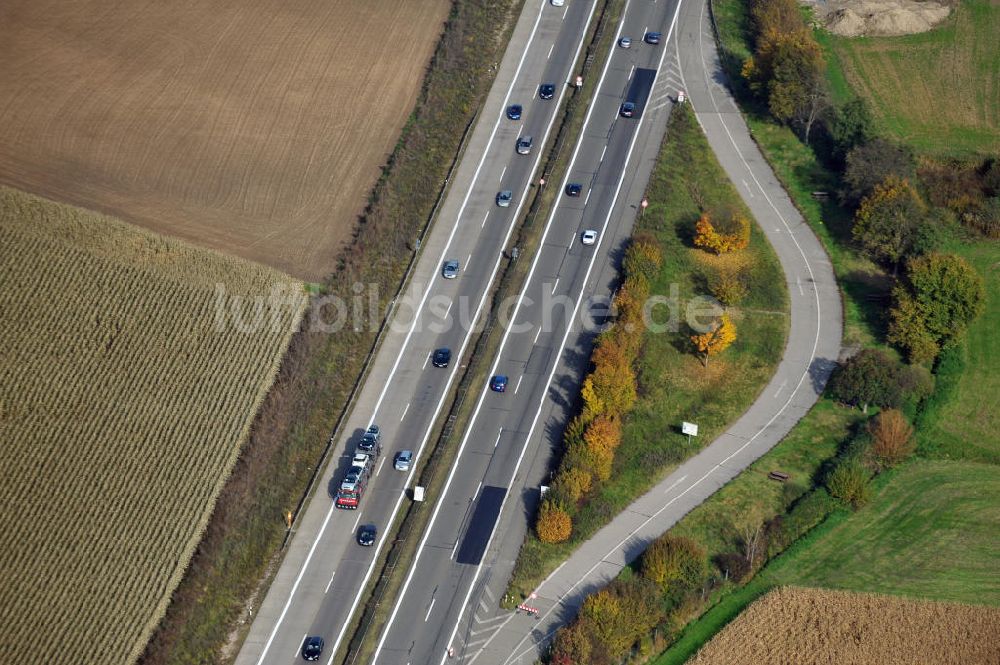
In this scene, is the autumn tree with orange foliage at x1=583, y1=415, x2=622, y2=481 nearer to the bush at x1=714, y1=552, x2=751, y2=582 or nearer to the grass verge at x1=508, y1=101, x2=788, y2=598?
the grass verge at x1=508, y1=101, x2=788, y2=598

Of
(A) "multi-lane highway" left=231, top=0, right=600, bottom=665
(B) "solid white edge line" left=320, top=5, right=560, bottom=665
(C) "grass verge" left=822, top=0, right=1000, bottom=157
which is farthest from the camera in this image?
(C) "grass verge" left=822, top=0, right=1000, bottom=157

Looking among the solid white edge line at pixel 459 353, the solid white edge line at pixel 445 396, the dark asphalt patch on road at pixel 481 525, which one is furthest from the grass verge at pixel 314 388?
the dark asphalt patch on road at pixel 481 525

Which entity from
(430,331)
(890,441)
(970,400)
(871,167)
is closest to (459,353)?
(430,331)

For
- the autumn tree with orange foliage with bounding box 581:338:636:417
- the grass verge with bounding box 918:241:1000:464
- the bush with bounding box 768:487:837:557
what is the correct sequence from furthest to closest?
the grass verge with bounding box 918:241:1000:464, the autumn tree with orange foliage with bounding box 581:338:636:417, the bush with bounding box 768:487:837:557

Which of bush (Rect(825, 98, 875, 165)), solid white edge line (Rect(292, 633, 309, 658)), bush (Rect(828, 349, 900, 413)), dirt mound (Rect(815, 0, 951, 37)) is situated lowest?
solid white edge line (Rect(292, 633, 309, 658))

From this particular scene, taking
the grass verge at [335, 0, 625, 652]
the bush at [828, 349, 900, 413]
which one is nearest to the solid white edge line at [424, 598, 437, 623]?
the grass verge at [335, 0, 625, 652]

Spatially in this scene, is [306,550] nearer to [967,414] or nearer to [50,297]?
[50,297]
